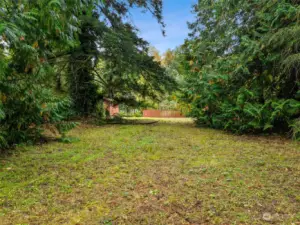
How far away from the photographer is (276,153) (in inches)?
134

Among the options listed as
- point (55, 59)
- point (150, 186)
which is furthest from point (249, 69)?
point (55, 59)

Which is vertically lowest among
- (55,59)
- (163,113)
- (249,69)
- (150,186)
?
(150,186)

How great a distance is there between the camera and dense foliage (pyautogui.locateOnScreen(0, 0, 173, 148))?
2.31 metres

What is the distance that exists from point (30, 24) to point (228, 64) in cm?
437

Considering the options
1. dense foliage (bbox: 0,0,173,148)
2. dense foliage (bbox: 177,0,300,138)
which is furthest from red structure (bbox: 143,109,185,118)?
dense foliage (bbox: 177,0,300,138)

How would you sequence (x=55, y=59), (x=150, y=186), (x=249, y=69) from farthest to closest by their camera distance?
(x=55, y=59), (x=249, y=69), (x=150, y=186)

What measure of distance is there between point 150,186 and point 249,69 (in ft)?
14.5

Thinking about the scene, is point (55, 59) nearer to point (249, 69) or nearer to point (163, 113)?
point (249, 69)

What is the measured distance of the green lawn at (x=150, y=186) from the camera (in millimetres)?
1640

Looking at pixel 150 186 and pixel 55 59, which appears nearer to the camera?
pixel 150 186

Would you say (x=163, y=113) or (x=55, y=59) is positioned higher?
(x=55, y=59)

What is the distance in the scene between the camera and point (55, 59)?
6.40 metres

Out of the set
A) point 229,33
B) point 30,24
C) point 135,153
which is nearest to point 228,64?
point 229,33

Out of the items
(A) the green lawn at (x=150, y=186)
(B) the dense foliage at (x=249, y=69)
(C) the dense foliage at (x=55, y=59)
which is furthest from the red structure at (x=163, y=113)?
(A) the green lawn at (x=150, y=186)
